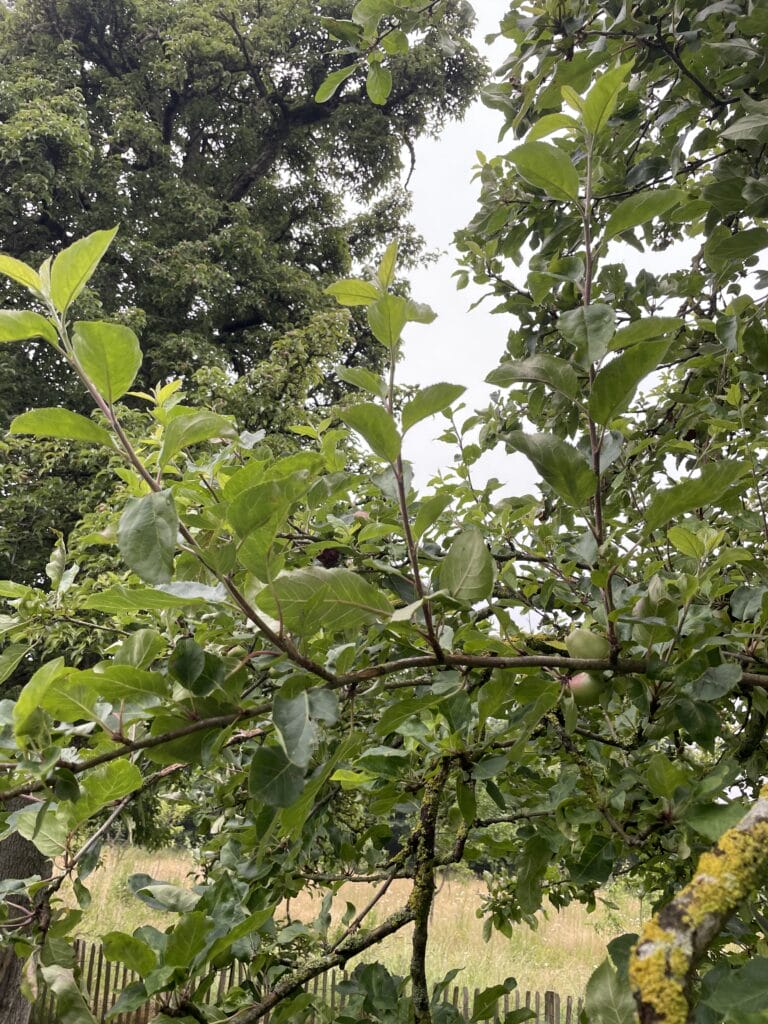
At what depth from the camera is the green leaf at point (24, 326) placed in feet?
1.68

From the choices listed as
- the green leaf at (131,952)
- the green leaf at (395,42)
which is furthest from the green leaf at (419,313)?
the green leaf at (395,42)

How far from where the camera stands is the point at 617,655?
2.17ft

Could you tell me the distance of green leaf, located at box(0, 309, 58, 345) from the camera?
511mm

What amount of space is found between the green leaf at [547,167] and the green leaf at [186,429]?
0.34 metres

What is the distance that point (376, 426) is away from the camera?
0.53m

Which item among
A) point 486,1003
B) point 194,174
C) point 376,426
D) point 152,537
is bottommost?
point 486,1003

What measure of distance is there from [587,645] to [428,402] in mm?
330

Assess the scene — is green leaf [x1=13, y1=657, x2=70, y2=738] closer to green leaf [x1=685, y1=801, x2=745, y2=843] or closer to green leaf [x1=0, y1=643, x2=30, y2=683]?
green leaf [x1=0, y1=643, x2=30, y2=683]

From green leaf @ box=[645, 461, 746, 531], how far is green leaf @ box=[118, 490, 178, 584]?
0.39m

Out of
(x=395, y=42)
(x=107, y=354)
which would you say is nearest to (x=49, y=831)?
(x=107, y=354)

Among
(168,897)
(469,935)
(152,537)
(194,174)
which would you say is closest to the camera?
(152,537)

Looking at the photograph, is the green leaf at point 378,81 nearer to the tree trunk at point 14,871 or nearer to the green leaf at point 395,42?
the green leaf at point 395,42

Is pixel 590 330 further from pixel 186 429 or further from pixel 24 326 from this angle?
pixel 24 326

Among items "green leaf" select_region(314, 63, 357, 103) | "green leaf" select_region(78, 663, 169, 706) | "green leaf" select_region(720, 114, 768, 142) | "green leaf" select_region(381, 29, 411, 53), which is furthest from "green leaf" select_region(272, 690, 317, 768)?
"green leaf" select_region(381, 29, 411, 53)
